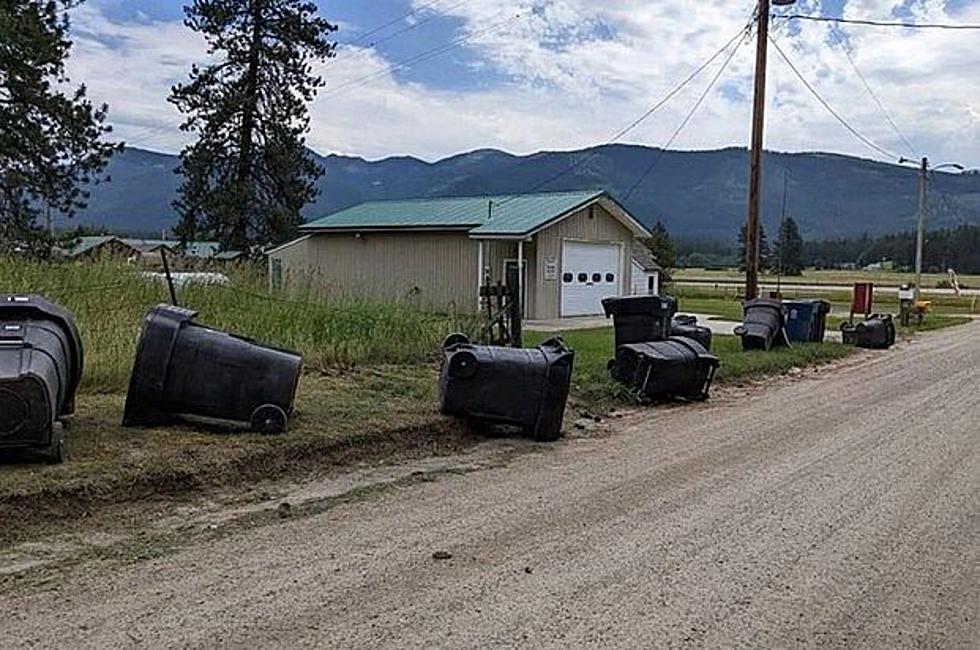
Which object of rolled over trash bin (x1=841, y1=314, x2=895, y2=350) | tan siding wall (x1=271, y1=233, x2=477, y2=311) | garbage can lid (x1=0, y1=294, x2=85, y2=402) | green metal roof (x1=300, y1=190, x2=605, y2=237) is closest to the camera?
garbage can lid (x1=0, y1=294, x2=85, y2=402)

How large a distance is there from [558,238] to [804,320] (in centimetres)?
797

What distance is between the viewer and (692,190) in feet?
262

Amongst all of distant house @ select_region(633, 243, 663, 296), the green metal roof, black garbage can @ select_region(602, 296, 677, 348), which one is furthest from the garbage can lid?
distant house @ select_region(633, 243, 663, 296)

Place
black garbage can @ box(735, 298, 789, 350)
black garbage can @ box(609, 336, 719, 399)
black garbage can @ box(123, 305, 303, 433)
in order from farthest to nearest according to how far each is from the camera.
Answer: black garbage can @ box(735, 298, 789, 350)
black garbage can @ box(609, 336, 719, 399)
black garbage can @ box(123, 305, 303, 433)

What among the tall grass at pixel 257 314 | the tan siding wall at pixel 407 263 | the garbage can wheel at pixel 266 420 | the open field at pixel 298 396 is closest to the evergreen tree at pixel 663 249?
the tan siding wall at pixel 407 263

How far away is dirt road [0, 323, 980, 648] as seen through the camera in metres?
3.88

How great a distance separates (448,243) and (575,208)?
369cm

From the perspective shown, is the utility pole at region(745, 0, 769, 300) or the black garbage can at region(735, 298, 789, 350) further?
the utility pole at region(745, 0, 769, 300)

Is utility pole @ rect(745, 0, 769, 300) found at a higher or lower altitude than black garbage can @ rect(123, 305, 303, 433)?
higher

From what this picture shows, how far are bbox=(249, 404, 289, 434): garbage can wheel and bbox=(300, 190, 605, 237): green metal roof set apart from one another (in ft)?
55.2

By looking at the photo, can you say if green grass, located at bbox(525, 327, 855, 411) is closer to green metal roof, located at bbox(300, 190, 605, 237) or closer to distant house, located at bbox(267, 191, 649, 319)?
distant house, located at bbox(267, 191, 649, 319)

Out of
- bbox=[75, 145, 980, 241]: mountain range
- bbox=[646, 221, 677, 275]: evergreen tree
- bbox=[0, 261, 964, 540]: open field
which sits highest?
bbox=[75, 145, 980, 241]: mountain range

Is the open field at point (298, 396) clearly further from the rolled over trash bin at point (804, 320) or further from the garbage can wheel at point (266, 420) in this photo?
the rolled over trash bin at point (804, 320)

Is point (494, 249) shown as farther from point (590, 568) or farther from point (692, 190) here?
point (692, 190)
